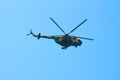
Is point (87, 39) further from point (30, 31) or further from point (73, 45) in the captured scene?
point (30, 31)

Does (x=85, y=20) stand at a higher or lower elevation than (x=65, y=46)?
higher

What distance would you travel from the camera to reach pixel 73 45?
130m

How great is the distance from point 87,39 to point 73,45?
318 inches

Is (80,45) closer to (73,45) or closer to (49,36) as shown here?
(73,45)

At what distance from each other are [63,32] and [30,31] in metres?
17.2

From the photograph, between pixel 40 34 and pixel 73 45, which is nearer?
pixel 73 45

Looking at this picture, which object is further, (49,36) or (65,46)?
(49,36)

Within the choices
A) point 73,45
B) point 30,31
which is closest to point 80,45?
point 73,45

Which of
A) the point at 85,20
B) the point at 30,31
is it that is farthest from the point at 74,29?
the point at 30,31

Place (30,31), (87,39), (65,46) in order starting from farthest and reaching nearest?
1. (30,31)
2. (87,39)
3. (65,46)

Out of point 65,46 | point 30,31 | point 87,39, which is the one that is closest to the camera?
point 65,46

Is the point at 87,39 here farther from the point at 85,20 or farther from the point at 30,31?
the point at 30,31

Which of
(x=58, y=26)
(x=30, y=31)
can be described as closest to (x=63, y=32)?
(x=58, y=26)

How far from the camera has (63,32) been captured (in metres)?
134
